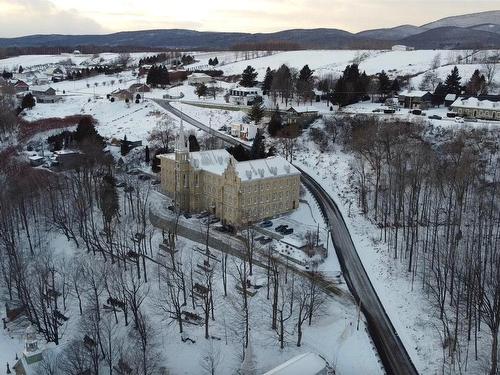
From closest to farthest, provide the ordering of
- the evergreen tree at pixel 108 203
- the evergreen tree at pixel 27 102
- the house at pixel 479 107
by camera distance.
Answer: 1. the evergreen tree at pixel 108 203
2. the house at pixel 479 107
3. the evergreen tree at pixel 27 102

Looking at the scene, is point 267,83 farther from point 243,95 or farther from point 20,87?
point 20,87

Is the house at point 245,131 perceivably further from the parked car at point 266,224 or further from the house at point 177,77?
the house at point 177,77

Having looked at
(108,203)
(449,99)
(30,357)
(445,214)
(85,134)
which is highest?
(449,99)

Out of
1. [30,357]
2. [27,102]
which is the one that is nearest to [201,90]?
[27,102]

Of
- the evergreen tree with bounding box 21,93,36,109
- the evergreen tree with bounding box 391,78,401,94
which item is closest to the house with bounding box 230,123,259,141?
the evergreen tree with bounding box 391,78,401,94

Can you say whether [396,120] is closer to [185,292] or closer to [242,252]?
[242,252]

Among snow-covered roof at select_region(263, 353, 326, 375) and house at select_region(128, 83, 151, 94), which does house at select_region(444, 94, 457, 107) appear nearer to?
house at select_region(128, 83, 151, 94)

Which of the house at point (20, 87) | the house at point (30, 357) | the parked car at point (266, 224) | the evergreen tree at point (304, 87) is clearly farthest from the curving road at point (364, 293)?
the house at point (20, 87)
